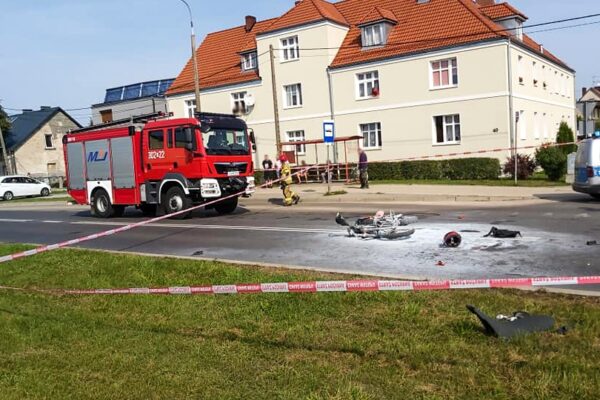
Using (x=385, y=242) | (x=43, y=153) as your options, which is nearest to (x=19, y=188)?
(x=43, y=153)

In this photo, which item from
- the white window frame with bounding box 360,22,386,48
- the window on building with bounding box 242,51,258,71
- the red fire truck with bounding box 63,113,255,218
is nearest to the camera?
the red fire truck with bounding box 63,113,255,218

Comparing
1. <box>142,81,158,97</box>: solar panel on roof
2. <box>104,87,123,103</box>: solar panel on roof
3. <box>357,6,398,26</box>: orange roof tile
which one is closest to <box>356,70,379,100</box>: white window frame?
<box>357,6,398,26</box>: orange roof tile

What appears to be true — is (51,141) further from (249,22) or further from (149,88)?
(249,22)

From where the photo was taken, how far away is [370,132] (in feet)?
110

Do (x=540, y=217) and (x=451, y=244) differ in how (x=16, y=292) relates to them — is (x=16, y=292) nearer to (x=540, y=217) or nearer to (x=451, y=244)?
(x=451, y=244)

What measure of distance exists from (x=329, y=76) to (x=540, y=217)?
77.3 ft

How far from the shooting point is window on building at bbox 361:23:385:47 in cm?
3297

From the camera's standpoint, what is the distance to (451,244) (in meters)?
9.09

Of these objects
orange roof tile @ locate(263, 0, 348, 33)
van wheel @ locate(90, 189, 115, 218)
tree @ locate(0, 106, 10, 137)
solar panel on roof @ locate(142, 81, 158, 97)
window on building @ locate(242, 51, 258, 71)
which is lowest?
van wheel @ locate(90, 189, 115, 218)

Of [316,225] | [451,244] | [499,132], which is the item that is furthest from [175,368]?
[499,132]

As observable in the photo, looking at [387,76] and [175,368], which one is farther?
[387,76]

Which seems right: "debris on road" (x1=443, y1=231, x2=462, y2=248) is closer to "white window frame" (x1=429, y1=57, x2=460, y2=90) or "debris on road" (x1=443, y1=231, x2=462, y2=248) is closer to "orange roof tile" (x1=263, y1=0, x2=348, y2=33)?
"white window frame" (x1=429, y1=57, x2=460, y2=90)

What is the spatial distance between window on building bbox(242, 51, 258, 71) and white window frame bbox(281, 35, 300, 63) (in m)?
2.92

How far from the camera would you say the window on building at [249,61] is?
3873cm
